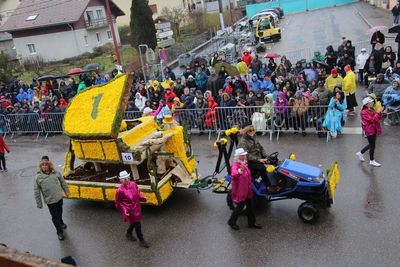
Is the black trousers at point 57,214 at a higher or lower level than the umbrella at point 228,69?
lower

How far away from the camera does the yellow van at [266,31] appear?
3278cm

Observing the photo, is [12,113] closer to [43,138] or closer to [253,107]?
[43,138]

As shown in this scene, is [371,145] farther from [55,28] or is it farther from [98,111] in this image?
[55,28]

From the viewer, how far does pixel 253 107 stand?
1280 cm

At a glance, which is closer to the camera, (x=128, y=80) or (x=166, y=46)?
(x=128, y=80)

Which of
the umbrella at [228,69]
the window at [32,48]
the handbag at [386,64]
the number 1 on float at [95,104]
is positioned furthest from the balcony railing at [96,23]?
the number 1 on float at [95,104]

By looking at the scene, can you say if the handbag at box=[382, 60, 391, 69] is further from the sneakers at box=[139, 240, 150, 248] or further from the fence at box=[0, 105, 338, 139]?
the sneakers at box=[139, 240, 150, 248]

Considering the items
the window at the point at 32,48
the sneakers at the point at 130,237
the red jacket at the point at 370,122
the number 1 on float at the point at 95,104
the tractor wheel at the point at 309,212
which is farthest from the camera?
the window at the point at 32,48

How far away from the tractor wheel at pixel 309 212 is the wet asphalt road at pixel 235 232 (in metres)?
0.13

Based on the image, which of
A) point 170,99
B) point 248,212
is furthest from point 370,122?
point 170,99

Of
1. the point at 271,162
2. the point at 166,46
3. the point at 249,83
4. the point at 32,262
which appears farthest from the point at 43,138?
the point at 166,46

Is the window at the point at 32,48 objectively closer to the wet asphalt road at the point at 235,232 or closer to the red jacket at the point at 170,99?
the red jacket at the point at 170,99

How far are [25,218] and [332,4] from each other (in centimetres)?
5519

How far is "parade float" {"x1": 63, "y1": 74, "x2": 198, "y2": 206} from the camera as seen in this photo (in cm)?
870
